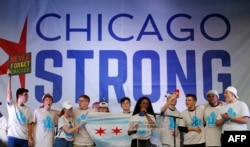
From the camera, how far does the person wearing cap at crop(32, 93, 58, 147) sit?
206 inches

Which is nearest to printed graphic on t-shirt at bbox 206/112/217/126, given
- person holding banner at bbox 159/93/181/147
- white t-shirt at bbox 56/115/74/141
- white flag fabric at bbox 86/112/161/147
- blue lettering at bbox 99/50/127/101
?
person holding banner at bbox 159/93/181/147

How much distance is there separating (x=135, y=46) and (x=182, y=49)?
2.33 feet

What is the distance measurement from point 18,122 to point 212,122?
2475 mm

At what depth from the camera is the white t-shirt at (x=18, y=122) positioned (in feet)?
17.1

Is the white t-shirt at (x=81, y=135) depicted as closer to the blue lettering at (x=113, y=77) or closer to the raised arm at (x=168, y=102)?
the blue lettering at (x=113, y=77)

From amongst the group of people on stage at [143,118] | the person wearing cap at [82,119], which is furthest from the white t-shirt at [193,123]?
the person wearing cap at [82,119]

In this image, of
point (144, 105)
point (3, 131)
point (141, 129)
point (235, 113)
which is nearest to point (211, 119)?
point (235, 113)

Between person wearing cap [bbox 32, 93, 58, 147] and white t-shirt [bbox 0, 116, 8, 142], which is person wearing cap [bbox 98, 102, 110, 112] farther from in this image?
white t-shirt [bbox 0, 116, 8, 142]

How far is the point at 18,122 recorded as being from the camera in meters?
5.23

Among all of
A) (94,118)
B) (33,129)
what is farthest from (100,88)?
(33,129)

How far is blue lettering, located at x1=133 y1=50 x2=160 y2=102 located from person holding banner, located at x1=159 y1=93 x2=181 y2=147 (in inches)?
20.9

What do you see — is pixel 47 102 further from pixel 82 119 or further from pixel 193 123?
pixel 193 123

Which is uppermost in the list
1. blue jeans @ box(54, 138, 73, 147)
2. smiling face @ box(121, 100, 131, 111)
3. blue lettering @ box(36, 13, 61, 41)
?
blue lettering @ box(36, 13, 61, 41)

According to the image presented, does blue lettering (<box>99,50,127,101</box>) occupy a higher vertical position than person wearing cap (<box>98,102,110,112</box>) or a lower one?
higher
